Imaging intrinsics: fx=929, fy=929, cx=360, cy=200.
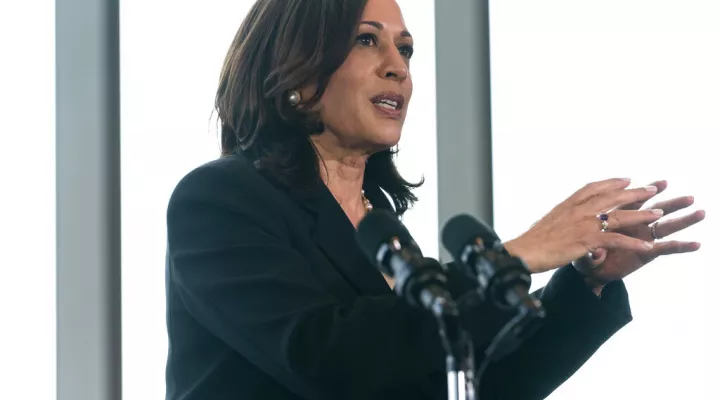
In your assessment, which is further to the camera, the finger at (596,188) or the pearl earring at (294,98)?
the pearl earring at (294,98)

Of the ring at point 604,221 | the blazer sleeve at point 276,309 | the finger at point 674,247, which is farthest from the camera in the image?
the finger at point 674,247

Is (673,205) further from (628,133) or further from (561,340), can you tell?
(628,133)

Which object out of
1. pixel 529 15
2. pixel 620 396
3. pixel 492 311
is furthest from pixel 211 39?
pixel 492 311

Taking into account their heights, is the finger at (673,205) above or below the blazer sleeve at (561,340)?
above

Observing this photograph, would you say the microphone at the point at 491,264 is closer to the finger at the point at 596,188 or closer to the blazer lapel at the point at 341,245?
the finger at the point at 596,188

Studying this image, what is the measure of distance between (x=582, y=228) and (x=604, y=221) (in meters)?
0.07

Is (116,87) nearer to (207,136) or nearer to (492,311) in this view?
(207,136)

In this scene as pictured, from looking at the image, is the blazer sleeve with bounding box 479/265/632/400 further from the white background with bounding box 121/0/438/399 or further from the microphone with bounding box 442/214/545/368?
the white background with bounding box 121/0/438/399

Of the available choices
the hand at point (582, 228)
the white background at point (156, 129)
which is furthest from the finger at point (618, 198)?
the white background at point (156, 129)

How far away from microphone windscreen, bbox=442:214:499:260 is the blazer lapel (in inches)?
20.3

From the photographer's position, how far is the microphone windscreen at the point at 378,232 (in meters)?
1.10

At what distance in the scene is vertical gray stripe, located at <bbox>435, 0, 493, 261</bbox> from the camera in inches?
106
